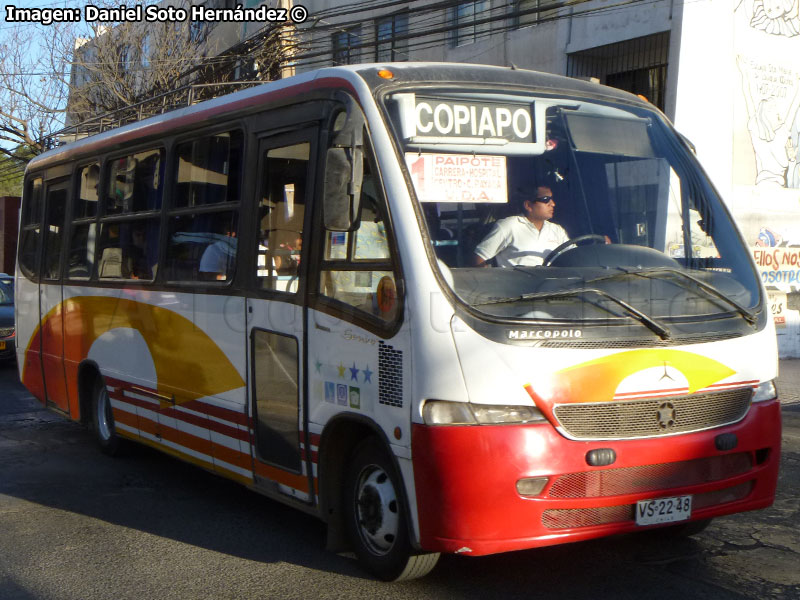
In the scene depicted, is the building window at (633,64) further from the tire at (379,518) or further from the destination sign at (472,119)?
the tire at (379,518)

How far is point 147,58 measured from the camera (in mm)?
27328

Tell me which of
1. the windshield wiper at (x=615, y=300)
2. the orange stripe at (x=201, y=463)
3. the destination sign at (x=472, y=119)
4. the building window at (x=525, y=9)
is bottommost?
the orange stripe at (x=201, y=463)

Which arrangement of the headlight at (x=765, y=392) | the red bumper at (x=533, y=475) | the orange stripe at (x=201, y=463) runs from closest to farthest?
the red bumper at (x=533, y=475), the headlight at (x=765, y=392), the orange stripe at (x=201, y=463)

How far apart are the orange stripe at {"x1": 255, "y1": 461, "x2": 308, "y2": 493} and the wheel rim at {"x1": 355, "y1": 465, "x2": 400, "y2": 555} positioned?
45 cm

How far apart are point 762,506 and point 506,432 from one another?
62.5 inches

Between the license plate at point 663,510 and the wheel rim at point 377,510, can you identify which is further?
the wheel rim at point 377,510

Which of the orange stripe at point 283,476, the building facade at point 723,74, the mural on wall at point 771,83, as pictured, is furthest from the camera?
the mural on wall at point 771,83

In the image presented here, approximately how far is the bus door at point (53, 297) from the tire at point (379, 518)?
497 centimetres

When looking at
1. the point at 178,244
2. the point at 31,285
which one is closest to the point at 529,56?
the point at 31,285

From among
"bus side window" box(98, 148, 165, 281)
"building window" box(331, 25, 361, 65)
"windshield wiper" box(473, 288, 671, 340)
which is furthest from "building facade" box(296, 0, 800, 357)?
"windshield wiper" box(473, 288, 671, 340)

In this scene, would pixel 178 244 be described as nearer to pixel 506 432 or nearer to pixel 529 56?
pixel 506 432

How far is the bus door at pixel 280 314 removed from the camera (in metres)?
5.61

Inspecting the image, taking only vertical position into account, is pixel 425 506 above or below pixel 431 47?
below

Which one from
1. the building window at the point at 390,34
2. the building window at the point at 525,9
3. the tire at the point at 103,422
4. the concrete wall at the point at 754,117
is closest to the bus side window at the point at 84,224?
the tire at the point at 103,422
